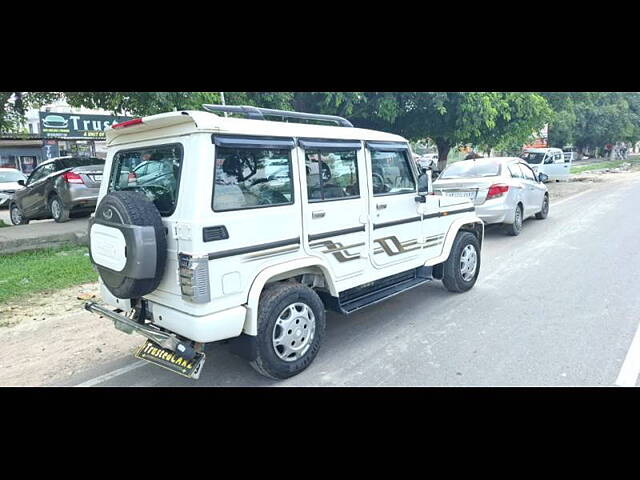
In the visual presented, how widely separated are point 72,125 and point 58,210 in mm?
17962

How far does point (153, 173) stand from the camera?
354cm

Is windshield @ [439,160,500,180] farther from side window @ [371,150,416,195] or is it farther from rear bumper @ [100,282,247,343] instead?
rear bumper @ [100,282,247,343]

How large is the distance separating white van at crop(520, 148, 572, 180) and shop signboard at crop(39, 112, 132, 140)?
73.4 ft

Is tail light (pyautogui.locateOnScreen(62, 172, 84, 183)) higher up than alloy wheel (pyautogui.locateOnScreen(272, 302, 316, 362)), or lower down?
higher up

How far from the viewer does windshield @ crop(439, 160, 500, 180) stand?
360 inches

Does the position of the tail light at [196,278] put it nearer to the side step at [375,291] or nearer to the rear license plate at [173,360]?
the rear license plate at [173,360]

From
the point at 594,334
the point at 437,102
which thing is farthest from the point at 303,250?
the point at 437,102

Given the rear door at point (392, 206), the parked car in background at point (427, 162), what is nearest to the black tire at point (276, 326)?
the rear door at point (392, 206)

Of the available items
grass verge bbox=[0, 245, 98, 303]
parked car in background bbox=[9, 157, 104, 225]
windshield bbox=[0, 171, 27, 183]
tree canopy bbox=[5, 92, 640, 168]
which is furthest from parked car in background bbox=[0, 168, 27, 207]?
grass verge bbox=[0, 245, 98, 303]

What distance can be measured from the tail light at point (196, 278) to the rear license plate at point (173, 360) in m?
0.48

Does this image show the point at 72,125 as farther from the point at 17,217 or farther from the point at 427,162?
the point at 427,162

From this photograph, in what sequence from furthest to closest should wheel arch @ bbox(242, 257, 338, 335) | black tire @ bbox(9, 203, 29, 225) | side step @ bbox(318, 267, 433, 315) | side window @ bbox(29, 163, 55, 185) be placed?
black tire @ bbox(9, 203, 29, 225)
side window @ bbox(29, 163, 55, 185)
side step @ bbox(318, 267, 433, 315)
wheel arch @ bbox(242, 257, 338, 335)

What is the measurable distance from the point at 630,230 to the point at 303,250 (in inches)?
337

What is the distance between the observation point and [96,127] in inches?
1012
